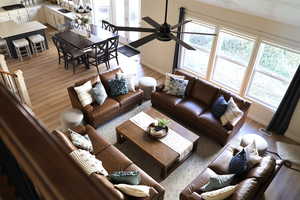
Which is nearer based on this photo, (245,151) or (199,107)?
(245,151)

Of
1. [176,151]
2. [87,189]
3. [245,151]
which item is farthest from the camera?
[176,151]

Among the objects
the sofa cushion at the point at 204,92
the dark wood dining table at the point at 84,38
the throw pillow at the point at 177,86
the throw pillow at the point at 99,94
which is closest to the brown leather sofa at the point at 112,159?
the throw pillow at the point at 99,94

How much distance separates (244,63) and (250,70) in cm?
21

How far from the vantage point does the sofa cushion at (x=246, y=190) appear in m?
3.18

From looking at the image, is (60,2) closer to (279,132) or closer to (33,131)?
(279,132)

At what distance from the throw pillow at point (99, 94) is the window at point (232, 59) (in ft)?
9.32

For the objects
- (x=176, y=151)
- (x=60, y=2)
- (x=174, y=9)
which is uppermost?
A: (x=174, y=9)

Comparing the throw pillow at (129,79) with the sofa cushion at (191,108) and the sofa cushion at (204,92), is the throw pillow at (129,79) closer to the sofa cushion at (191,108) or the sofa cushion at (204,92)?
the sofa cushion at (191,108)

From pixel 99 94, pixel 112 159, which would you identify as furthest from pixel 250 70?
pixel 112 159

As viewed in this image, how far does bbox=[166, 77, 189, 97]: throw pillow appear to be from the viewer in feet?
18.1

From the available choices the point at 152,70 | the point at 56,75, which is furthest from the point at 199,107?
the point at 56,75

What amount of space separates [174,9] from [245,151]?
12.7ft

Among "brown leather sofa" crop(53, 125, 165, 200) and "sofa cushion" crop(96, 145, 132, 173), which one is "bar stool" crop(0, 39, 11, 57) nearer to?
"brown leather sofa" crop(53, 125, 165, 200)

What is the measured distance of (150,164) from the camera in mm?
4527
